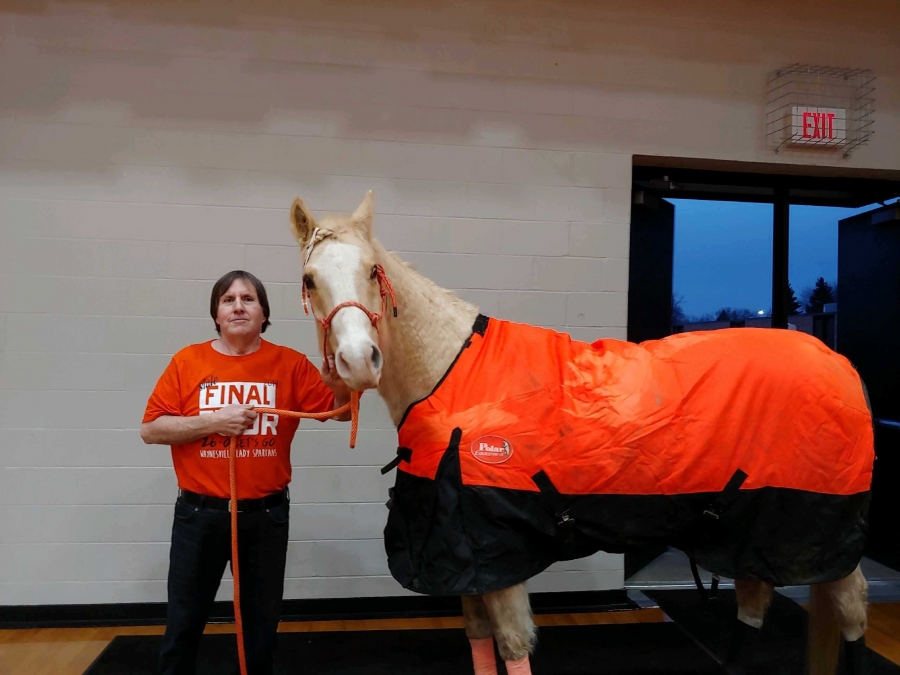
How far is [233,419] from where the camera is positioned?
155cm

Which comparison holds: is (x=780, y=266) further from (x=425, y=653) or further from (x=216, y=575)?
(x=216, y=575)

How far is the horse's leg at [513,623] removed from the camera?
4.83ft

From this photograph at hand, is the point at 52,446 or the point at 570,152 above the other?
the point at 570,152

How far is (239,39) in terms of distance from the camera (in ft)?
8.61

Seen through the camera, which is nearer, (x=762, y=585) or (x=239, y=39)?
(x=762, y=585)

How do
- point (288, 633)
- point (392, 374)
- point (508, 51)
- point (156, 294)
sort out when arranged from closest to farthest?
point (392, 374)
point (288, 633)
point (156, 294)
point (508, 51)

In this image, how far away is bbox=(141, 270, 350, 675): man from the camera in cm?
161

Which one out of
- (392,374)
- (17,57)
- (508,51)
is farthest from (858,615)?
(17,57)

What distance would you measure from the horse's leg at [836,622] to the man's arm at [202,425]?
1781 millimetres

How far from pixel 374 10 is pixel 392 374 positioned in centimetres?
207

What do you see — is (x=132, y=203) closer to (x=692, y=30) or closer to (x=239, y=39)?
(x=239, y=39)

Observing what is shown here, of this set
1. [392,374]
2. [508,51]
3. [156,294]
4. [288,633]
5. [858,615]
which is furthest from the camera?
[508,51]

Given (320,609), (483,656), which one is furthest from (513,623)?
(320,609)

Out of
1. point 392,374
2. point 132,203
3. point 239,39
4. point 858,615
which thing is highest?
point 239,39
